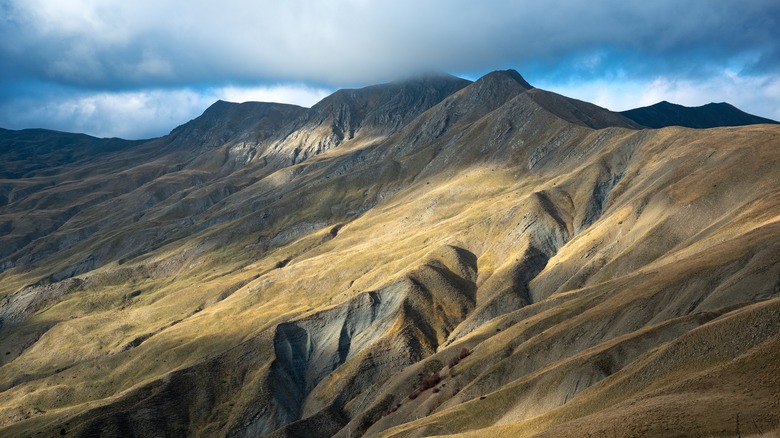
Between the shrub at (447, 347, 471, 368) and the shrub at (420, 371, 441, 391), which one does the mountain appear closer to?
the shrub at (420, 371, 441, 391)

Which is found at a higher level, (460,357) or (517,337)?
(517,337)

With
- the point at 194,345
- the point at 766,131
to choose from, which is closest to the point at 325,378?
the point at 194,345

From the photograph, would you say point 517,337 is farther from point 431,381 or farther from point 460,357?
point 431,381

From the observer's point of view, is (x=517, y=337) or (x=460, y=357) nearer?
(x=517, y=337)

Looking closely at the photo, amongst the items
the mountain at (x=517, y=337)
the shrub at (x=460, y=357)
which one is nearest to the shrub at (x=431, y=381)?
the mountain at (x=517, y=337)

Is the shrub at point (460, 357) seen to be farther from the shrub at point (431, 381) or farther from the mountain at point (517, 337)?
the shrub at point (431, 381)

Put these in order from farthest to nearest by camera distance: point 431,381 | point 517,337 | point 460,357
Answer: point 460,357, point 431,381, point 517,337

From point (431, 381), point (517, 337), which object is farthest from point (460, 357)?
point (517, 337)

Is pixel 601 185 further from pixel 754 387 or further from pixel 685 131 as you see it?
pixel 754 387

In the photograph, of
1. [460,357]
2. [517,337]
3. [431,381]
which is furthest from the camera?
[460,357]

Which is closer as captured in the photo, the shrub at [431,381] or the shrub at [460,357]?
the shrub at [431,381]

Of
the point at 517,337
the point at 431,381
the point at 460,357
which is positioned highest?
the point at 517,337

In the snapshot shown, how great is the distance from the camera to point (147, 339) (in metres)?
192

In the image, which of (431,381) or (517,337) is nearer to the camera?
(517,337)
